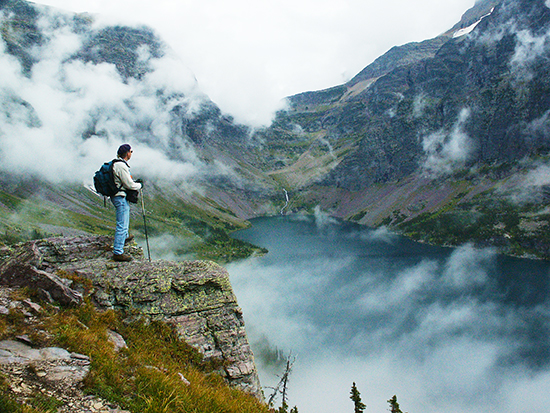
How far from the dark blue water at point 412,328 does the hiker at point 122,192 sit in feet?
238

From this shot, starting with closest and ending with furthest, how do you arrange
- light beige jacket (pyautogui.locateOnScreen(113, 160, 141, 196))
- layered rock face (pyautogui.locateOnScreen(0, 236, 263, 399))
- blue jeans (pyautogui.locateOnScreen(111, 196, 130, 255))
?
layered rock face (pyautogui.locateOnScreen(0, 236, 263, 399)), light beige jacket (pyautogui.locateOnScreen(113, 160, 141, 196)), blue jeans (pyautogui.locateOnScreen(111, 196, 130, 255))

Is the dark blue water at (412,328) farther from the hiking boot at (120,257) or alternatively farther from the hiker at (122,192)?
the hiker at (122,192)

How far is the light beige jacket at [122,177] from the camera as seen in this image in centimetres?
1010

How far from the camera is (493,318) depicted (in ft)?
317

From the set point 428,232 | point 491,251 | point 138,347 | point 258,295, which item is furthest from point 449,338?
point 428,232

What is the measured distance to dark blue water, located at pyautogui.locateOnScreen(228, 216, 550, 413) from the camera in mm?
73000

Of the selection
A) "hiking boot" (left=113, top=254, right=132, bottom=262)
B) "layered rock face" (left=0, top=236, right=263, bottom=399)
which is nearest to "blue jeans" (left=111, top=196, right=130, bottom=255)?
"hiking boot" (left=113, top=254, right=132, bottom=262)

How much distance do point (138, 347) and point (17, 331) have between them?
279 centimetres

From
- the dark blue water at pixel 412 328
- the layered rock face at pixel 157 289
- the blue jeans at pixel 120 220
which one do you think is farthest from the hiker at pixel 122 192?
the dark blue water at pixel 412 328

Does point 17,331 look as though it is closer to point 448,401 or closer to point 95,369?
A: point 95,369

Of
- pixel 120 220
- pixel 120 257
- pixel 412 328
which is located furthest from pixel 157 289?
pixel 412 328

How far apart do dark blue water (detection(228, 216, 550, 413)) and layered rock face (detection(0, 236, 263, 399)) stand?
71668 millimetres

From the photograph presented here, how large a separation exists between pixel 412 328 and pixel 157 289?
102 meters

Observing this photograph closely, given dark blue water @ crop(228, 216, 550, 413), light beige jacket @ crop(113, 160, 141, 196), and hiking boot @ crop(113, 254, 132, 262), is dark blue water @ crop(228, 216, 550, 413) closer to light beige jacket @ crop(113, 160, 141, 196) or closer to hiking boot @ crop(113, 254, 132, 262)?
hiking boot @ crop(113, 254, 132, 262)
